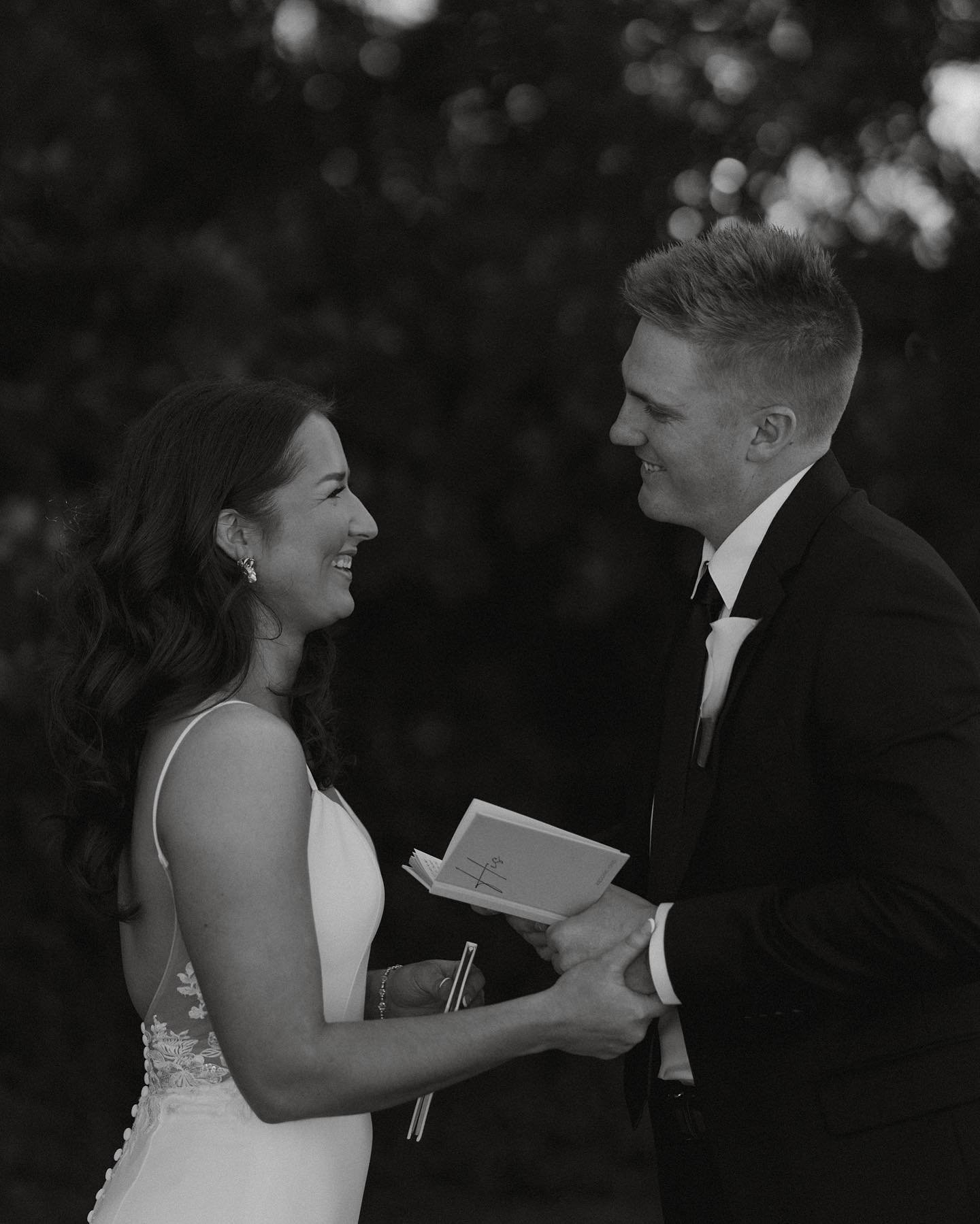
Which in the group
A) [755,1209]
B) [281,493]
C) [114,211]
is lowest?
[755,1209]

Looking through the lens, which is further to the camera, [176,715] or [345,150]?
[345,150]

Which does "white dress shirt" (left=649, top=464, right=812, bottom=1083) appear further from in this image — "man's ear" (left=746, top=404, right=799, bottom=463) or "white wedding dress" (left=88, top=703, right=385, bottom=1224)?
"white wedding dress" (left=88, top=703, right=385, bottom=1224)

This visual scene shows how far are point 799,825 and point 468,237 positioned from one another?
96.7 inches

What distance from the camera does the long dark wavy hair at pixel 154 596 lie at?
2.23 metres

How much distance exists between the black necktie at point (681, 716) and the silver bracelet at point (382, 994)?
23.4 inches

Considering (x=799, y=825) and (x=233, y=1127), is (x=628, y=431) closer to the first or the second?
(x=799, y=825)

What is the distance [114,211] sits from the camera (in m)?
4.00

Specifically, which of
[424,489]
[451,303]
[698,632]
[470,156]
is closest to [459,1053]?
[698,632]

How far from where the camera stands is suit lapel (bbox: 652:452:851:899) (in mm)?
2176

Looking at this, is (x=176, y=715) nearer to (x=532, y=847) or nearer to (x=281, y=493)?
(x=281, y=493)

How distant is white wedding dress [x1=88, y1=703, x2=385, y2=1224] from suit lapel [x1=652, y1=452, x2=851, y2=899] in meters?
0.48

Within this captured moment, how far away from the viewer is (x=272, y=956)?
1918 millimetres

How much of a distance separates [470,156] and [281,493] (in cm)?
209

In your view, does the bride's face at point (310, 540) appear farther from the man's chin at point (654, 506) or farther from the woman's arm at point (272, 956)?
the man's chin at point (654, 506)
